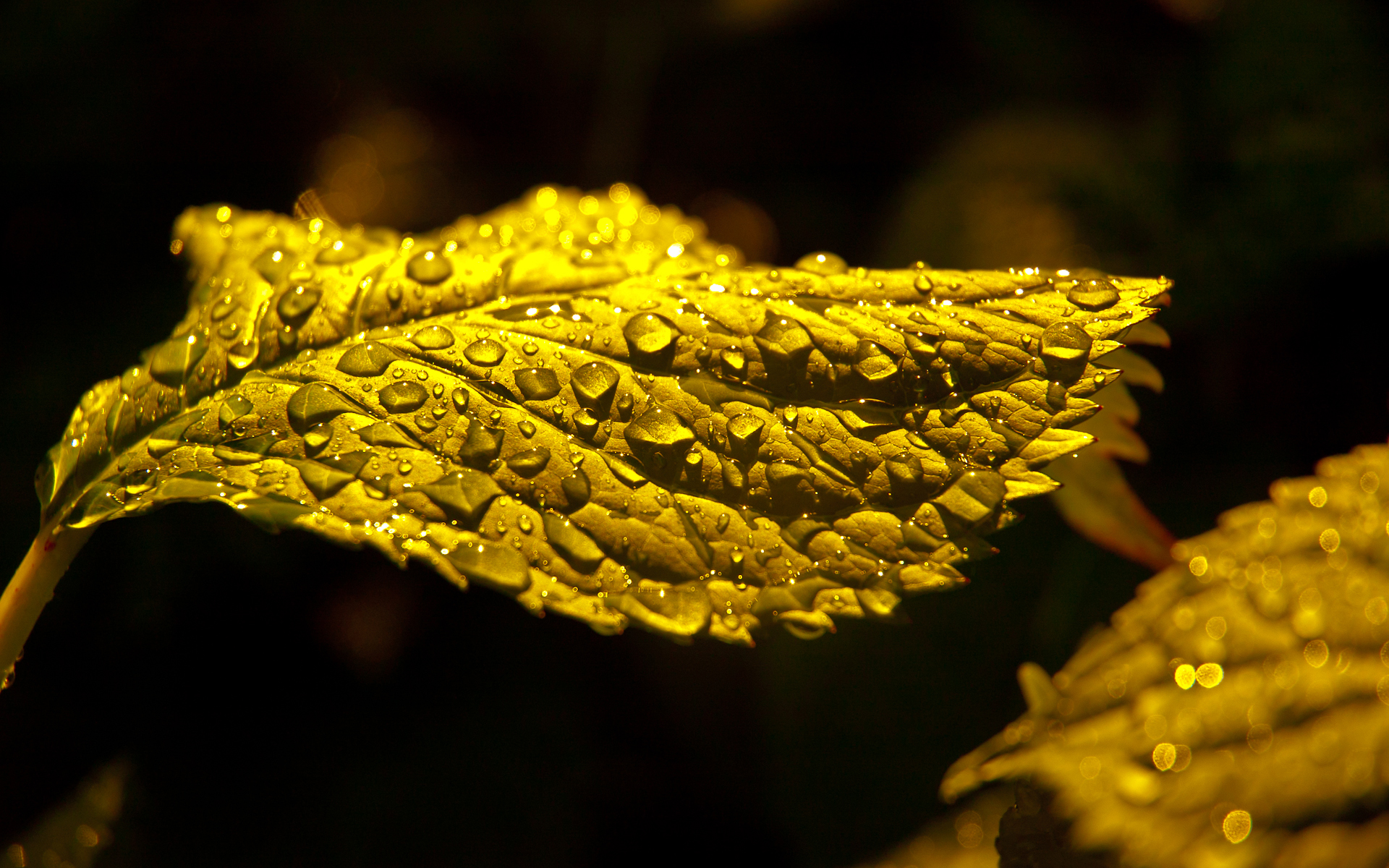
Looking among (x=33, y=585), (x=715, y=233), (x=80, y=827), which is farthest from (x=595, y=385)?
(x=715, y=233)

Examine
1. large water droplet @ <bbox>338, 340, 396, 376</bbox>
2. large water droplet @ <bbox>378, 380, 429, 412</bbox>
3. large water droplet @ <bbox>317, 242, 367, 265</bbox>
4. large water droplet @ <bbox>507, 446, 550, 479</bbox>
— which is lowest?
large water droplet @ <bbox>507, 446, 550, 479</bbox>

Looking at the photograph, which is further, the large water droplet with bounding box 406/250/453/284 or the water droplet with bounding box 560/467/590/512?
the large water droplet with bounding box 406/250/453/284

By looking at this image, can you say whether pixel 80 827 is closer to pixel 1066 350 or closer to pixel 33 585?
pixel 33 585

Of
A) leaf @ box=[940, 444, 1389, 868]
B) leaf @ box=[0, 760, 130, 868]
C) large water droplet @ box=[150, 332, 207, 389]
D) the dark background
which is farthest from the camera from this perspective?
the dark background

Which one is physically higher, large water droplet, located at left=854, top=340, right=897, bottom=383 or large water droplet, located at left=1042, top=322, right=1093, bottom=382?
large water droplet, located at left=1042, top=322, right=1093, bottom=382

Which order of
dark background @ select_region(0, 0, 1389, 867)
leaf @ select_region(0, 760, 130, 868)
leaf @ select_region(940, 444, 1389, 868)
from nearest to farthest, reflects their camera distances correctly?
1. leaf @ select_region(940, 444, 1389, 868)
2. leaf @ select_region(0, 760, 130, 868)
3. dark background @ select_region(0, 0, 1389, 867)

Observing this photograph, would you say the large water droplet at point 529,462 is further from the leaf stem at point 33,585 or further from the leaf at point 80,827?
the leaf at point 80,827

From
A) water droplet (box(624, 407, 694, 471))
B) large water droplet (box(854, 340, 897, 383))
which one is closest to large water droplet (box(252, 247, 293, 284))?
water droplet (box(624, 407, 694, 471))

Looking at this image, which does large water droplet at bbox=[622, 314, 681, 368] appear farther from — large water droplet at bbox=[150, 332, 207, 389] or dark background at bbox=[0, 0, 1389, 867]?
dark background at bbox=[0, 0, 1389, 867]
